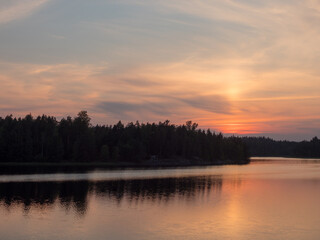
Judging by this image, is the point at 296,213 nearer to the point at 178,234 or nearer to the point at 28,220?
the point at 178,234

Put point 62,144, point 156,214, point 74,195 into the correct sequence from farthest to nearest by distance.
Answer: point 62,144 → point 74,195 → point 156,214

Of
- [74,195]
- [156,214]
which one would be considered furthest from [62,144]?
[156,214]

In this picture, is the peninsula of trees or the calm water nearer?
the calm water

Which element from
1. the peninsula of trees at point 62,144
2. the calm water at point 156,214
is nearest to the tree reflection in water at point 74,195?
the calm water at point 156,214

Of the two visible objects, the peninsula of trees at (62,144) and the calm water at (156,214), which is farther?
the peninsula of trees at (62,144)

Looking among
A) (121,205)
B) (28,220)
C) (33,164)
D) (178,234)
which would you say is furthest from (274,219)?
(33,164)

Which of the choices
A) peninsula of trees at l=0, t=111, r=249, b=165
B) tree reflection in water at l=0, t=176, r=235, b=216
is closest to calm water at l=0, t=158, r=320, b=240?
tree reflection in water at l=0, t=176, r=235, b=216

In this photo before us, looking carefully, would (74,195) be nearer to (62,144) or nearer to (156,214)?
(156,214)

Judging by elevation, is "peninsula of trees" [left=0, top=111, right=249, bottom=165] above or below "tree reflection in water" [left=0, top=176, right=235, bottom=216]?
above

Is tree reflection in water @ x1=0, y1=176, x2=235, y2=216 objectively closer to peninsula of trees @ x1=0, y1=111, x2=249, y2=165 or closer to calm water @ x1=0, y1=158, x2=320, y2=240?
calm water @ x1=0, y1=158, x2=320, y2=240

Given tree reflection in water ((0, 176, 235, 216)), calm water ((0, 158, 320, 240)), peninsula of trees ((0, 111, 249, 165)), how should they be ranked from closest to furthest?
calm water ((0, 158, 320, 240)) → tree reflection in water ((0, 176, 235, 216)) → peninsula of trees ((0, 111, 249, 165))

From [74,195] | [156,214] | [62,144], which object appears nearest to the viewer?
[156,214]

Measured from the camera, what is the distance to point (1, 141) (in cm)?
16025

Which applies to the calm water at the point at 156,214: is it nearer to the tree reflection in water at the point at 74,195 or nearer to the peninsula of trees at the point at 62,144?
the tree reflection in water at the point at 74,195
